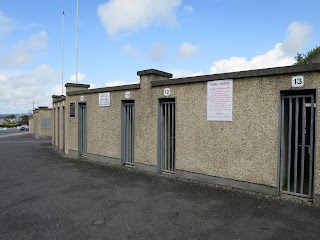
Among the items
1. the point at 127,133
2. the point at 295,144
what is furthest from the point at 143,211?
the point at 127,133

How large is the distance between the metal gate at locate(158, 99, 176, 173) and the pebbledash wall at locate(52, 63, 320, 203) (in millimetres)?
64

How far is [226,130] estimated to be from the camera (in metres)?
6.52

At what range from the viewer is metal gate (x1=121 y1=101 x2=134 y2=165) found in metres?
9.20

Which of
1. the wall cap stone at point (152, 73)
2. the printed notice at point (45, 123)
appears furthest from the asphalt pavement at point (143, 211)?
the printed notice at point (45, 123)

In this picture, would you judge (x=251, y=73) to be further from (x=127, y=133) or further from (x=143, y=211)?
(x=127, y=133)

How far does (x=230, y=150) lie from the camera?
643cm

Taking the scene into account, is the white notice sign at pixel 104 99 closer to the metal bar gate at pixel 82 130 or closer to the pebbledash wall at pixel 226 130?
the pebbledash wall at pixel 226 130

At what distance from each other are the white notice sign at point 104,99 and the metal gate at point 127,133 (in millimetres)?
836

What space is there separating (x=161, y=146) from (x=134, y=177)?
1.29 m

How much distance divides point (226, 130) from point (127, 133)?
4.05 meters

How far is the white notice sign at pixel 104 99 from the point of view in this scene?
9780 mm

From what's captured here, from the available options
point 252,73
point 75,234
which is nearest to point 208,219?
point 75,234

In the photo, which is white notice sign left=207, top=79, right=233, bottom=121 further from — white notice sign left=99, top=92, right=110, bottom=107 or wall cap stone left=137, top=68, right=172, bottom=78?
white notice sign left=99, top=92, right=110, bottom=107

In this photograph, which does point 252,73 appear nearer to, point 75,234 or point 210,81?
point 210,81
